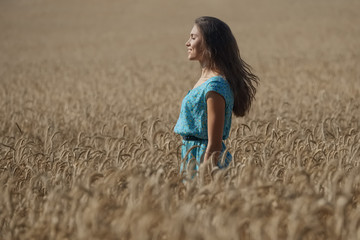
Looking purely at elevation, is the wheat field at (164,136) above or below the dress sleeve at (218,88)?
below

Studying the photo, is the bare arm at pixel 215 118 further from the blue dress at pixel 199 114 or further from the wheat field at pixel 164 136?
the wheat field at pixel 164 136

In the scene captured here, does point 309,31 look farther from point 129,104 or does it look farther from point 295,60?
point 129,104

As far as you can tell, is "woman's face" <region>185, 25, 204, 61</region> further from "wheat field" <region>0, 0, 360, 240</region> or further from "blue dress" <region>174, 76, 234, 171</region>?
"wheat field" <region>0, 0, 360, 240</region>

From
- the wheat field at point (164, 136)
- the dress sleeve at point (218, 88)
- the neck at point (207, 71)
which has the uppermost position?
the neck at point (207, 71)

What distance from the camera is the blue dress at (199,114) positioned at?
3164mm

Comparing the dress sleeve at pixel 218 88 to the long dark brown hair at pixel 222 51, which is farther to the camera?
the long dark brown hair at pixel 222 51

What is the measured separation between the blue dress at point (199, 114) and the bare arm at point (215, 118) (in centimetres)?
4

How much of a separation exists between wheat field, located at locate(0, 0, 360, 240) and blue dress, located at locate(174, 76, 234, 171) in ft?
0.62

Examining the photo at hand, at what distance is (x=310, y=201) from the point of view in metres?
2.27

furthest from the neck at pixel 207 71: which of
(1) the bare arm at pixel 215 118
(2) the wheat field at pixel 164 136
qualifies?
(2) the wheat field at pixel 164 136

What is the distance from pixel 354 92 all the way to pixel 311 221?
23.9ft

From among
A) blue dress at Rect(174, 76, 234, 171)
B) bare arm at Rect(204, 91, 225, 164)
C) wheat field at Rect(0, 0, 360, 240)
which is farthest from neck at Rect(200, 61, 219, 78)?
wheat field at Rect(0, 0, 360, 240)

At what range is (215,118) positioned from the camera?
10.1ft

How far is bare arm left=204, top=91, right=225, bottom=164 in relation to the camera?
3096 millimetres
